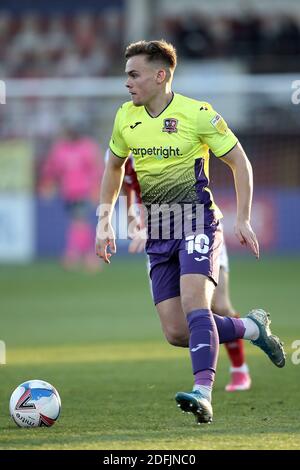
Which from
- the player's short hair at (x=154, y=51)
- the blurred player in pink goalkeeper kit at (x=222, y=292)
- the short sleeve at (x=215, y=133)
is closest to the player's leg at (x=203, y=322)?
the short sleeve at (x=215, y=133)

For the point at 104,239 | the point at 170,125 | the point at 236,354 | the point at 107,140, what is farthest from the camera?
the point at 107,140

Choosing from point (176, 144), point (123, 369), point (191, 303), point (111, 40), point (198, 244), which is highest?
point (111, 40)

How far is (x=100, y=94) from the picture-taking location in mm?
21422

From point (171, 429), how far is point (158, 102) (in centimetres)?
201

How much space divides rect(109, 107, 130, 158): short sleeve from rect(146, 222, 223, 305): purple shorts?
59 cm

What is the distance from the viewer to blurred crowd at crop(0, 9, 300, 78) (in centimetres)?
2509

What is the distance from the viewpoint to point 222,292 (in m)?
7.74

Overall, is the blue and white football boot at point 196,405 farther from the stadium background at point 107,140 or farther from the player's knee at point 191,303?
the player's knee at point 191,303

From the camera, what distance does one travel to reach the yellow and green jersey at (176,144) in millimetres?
6770

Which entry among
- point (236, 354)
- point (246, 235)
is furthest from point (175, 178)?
point (236, 354)

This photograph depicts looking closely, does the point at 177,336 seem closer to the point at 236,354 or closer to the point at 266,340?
the point at 266,340

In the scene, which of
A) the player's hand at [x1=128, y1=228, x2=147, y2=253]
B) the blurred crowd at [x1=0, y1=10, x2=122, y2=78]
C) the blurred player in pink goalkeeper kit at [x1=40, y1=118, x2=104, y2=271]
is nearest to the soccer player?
the player's hand at [x1=128, y1=228, x2=147, y2=253]

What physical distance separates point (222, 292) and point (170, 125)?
1440mm
